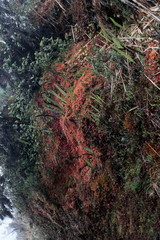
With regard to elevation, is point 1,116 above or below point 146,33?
above

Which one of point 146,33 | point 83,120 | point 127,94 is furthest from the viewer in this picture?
point 83,120

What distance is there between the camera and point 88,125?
3777mm

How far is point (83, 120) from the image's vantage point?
378 centimetres

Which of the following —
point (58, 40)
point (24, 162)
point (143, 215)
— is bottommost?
point (143, 215)

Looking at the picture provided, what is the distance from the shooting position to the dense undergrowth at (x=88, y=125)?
3.06 meters

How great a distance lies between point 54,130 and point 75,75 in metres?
1.41

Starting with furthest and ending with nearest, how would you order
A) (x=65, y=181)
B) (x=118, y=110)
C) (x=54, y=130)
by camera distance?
1. (x=54, y=130)
2. (x=65, y=181)
3. (x=118, y=110)

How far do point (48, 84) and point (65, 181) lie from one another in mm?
2610

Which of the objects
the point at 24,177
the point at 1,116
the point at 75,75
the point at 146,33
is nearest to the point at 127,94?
the point at 146,33

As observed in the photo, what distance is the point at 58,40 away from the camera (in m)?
5.82

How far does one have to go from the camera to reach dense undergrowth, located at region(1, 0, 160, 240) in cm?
306

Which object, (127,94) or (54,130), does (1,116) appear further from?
(127,94)

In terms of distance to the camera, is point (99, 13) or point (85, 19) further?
point (85, 19)

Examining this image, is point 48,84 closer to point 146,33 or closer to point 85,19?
point 85,19
